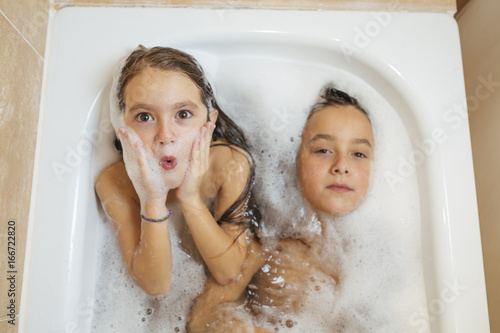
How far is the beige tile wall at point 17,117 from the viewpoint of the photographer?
828 millimetres

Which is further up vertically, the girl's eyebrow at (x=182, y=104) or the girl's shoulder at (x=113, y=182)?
the girl's eyebrow at (x=182, y=104)

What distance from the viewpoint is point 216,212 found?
0.97 metres

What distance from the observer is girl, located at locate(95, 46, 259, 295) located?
889 millimetres

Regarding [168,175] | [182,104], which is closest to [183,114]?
[182,104]

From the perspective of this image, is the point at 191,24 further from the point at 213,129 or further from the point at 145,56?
the point at 213,129

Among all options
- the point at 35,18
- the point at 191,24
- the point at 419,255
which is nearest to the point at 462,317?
the point at 419,255

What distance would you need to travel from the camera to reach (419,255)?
3.26 ft

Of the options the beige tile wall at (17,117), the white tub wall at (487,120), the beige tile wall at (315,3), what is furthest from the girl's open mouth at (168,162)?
the white tub wall at (487,120)

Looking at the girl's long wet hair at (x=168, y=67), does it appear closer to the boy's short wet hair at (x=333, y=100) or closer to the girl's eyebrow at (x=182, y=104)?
the girl's eyebrow at (x=182, y=104)

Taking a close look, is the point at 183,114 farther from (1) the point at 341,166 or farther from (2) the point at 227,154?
(1) the point at 341,166

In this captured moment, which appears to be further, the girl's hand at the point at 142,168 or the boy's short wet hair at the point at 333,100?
the boy's short wet hair at the point at 333,100

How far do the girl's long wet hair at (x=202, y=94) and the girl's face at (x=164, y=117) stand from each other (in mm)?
19

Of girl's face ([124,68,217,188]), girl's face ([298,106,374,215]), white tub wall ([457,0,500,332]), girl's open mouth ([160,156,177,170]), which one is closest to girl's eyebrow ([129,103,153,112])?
girl's face ([124,68,217,188])

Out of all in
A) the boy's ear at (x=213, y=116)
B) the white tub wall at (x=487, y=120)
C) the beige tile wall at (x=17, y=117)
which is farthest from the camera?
the white tub wall at (x=487, y=120)
